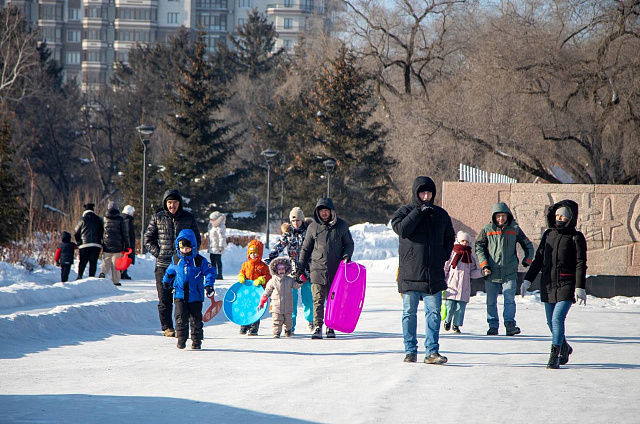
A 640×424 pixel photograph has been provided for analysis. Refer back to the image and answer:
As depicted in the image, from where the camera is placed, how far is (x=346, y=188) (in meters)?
47.2

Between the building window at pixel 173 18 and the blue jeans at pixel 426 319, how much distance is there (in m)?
111

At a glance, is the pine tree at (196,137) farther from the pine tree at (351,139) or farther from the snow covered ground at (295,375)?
the snow covered ground at (295,375)

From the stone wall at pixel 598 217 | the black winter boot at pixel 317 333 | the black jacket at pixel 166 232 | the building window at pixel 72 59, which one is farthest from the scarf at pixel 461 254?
the building window at pixel 72 59

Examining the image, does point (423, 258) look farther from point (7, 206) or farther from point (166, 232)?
point (7, 206)

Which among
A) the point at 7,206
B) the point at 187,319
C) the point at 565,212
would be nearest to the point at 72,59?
the point at 7,206

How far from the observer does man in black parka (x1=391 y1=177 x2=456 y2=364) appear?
28.2 feet

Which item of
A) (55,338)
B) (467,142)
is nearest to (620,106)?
(467,142)

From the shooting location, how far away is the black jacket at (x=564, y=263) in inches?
340

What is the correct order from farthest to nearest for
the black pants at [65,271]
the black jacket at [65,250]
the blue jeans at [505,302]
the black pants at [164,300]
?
the black pants at [65,271] → the black jacket at [65,250] → the blue jeans at [505,302] → the black pants at [164,300]

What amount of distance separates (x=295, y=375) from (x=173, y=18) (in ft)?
367

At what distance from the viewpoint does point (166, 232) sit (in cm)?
1056

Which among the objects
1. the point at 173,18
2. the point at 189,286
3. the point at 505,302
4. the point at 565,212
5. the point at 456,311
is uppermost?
the point at 173,18

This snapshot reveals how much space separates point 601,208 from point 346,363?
10.4 m

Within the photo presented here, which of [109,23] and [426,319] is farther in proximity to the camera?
[109,23]
